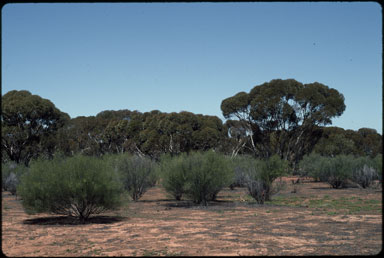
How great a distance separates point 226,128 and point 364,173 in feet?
93.9

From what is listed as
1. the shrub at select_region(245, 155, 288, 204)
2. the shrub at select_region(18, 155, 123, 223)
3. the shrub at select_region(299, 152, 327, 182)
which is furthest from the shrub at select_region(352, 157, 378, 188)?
the shrub at select_region(18, 155, 123, 223)

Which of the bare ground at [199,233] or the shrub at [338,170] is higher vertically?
the shrub at [338,170]

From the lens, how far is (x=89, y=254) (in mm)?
9516

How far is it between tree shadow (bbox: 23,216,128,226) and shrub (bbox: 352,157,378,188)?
21.3 meters

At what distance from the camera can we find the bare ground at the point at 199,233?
9.84m

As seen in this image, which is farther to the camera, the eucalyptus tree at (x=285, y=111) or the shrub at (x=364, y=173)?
the eucalyptus tree at (x=285, y=111)

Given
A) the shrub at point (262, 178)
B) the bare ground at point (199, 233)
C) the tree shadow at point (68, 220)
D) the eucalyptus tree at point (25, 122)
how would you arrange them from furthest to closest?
the eucalyptus tree at point (25, 122) < the shrub at point (262, 178) < the tree shadow at point (68, 220) < the bare ground at point (199, 233)

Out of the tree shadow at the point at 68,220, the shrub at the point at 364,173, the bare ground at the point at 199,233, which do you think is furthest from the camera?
the shrub at the point at 364,173

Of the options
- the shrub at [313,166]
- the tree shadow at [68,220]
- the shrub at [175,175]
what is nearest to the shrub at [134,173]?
the shrub at [175,175]

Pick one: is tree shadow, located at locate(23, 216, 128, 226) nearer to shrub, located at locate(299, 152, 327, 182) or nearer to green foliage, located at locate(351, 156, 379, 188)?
green foliage, located at locate(351, 156, 379, 188)

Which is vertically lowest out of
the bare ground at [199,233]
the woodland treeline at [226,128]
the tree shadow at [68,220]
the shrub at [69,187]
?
the bare ground at [199,233]

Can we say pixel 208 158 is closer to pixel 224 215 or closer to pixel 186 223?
pixel 224 215

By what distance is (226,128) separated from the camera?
57.5 meters

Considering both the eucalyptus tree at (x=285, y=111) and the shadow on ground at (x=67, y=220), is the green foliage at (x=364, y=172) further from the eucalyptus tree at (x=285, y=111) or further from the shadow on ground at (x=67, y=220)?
the shadow on ground at (x=67, y=220)
